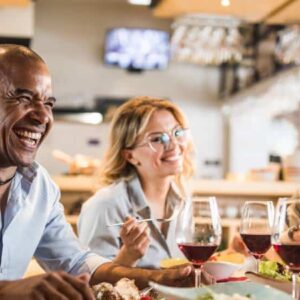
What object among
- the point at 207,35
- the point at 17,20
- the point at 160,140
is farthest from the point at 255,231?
the point at 17,20

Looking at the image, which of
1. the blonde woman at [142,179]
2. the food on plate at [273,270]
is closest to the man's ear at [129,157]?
the blonde woman at [142,179]

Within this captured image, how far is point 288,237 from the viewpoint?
135 cm

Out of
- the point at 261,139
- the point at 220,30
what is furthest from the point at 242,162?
the point at 220,30

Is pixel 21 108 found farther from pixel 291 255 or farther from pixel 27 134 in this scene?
pixel 291 255

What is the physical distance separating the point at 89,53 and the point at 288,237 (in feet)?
23.5

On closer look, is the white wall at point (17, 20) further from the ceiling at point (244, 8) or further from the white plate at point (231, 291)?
the white plate at point (231, 291)

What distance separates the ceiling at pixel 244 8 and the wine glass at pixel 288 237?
2252mm

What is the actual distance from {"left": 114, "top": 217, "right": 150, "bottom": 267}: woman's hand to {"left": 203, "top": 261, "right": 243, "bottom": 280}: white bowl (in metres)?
0.24

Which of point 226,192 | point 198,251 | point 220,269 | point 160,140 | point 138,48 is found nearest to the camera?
point 198,251

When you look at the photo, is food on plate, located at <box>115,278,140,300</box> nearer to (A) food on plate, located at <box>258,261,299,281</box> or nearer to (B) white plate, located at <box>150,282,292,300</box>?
(B) white plate, located at <box>150,282,292,300</box>

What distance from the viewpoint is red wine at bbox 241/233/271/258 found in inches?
65.6

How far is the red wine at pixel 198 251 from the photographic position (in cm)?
146

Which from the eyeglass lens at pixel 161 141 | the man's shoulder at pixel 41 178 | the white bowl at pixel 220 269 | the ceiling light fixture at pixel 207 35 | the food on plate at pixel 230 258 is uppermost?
the ceiling light fixture at pixel 207 35

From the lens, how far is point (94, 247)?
7.85 feet
